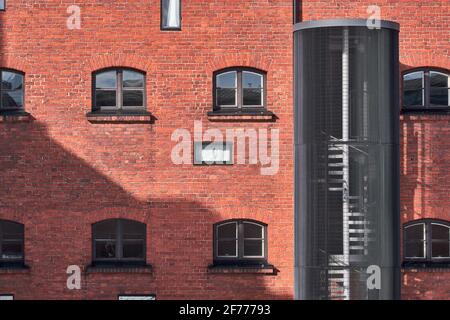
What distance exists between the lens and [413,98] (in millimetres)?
28719

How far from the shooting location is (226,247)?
28.6m

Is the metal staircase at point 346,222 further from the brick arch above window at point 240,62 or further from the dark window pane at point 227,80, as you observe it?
the dark window pane at point 227,80

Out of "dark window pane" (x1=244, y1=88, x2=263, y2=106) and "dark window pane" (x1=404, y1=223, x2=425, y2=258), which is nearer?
"dark window pane" (x1=404, y1=223, x2=425, y2=258)

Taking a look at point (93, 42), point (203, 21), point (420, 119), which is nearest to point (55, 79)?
point (93, 42)

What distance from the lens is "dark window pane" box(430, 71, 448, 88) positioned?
28.7 m

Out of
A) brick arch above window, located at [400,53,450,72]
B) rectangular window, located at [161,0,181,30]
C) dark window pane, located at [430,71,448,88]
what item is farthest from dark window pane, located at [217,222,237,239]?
dark window pane, located at [430,71,448,88]

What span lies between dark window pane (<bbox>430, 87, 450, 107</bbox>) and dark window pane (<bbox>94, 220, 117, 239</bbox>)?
7289mm

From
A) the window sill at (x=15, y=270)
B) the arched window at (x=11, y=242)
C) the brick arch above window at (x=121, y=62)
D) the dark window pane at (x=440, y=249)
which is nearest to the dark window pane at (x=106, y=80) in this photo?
the brick arch above window at (x=121, y=62)

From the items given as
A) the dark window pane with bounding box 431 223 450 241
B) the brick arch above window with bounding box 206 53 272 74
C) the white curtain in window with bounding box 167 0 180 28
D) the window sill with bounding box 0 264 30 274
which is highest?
the white curtain in window with bounding box 167 0 180 28

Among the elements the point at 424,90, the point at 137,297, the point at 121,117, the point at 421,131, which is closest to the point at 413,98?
the point at 424,90

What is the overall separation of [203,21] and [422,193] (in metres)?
5.92

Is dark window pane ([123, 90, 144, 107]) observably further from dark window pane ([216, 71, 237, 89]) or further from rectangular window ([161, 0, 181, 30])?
dark window pane ([216, 71, 237, 89])

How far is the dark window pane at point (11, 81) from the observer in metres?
28.9
